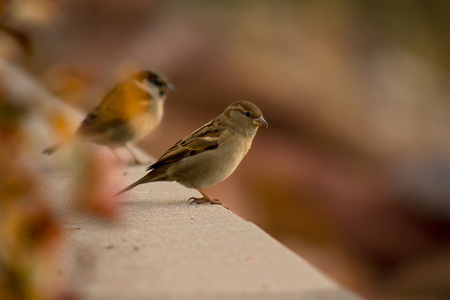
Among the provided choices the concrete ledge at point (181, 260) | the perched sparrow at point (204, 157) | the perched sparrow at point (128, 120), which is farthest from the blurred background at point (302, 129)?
the concrete ledge at point (181, 260)

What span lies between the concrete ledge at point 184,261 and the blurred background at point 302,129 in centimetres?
450

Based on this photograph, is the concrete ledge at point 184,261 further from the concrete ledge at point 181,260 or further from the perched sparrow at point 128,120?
the perched sparrow at point 128,120

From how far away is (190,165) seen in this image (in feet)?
12.8

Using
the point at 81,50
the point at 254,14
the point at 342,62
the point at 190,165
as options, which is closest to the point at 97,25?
the point at 81,50

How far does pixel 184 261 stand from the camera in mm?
2535

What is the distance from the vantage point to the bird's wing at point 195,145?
155 inches

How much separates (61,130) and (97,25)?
9.37m

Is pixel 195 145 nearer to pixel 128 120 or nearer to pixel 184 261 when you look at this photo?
pixel 128 120

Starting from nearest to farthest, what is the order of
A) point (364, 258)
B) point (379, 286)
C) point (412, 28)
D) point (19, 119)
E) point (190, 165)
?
point (19, 119) → point (190, 165) → point (379, 286) → point (364, 258) → point (412, 28)

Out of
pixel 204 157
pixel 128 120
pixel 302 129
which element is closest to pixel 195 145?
pixel 204 157

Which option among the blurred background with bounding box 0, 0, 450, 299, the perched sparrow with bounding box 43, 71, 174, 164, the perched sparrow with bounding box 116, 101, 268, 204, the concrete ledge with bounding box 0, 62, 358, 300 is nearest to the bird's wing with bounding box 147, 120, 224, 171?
the perched sparrow with bounding box 116, 101, 268, 204

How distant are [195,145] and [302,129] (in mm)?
5710

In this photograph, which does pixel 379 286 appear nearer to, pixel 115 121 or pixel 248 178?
pixel 248 178

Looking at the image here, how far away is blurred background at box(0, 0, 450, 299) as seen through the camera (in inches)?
328
